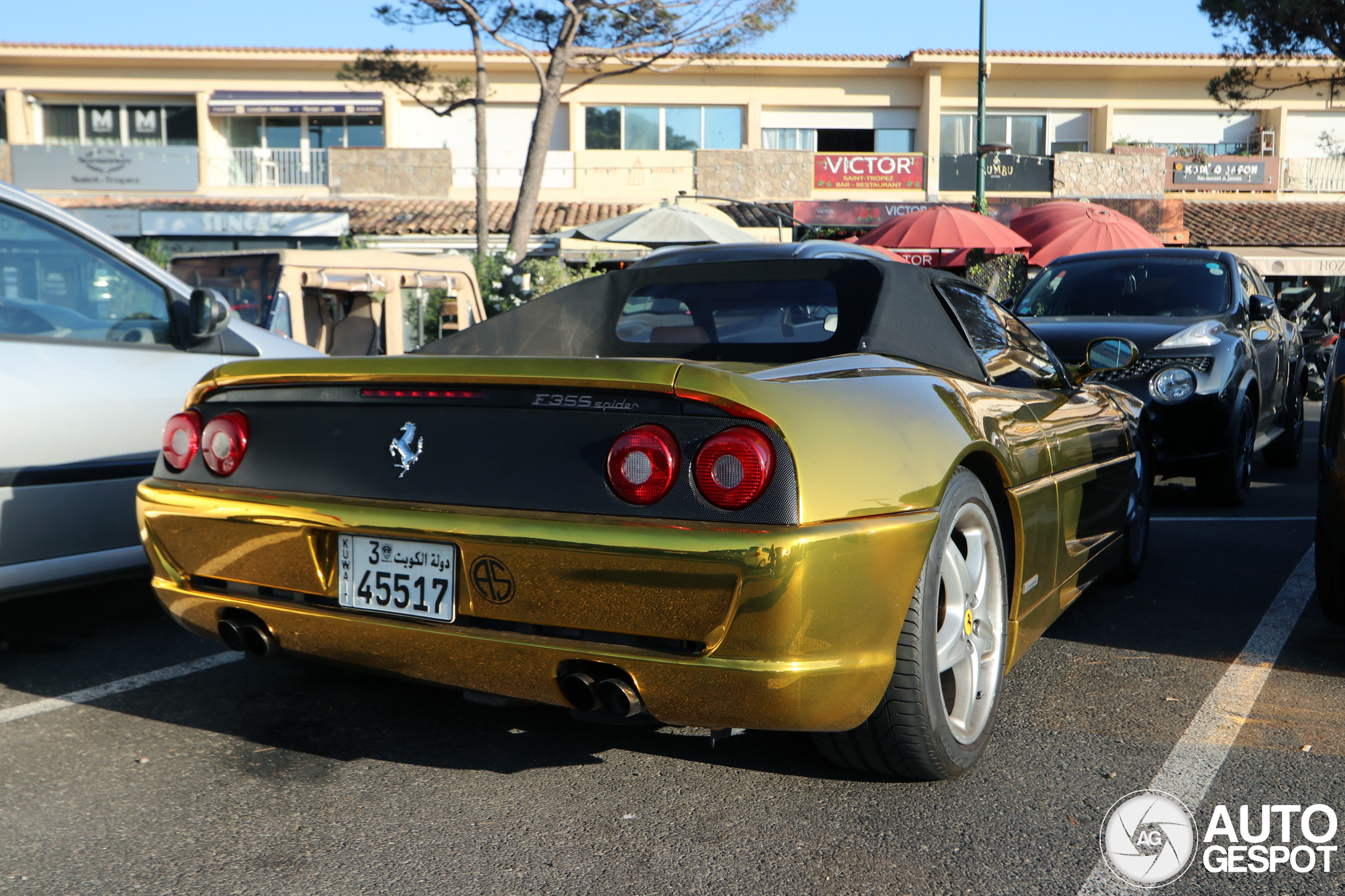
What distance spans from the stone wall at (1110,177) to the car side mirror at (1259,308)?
2030 cm

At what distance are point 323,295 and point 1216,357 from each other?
8198mm

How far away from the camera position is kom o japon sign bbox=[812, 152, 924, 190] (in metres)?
25.6

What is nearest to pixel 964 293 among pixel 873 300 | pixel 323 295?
pixel 873 300

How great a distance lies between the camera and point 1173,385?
6359mm

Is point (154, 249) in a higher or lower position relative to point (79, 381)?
higher

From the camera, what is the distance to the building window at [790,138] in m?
28.6

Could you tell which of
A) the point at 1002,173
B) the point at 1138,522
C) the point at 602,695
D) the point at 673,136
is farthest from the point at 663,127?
the point at 602,695

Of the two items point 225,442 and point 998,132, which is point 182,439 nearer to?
point 225,442

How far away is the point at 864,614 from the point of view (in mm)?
2330

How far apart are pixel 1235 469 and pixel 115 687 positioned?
5.85 meters

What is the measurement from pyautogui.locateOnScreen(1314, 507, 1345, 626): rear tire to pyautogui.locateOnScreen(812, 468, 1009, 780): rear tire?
1648mm

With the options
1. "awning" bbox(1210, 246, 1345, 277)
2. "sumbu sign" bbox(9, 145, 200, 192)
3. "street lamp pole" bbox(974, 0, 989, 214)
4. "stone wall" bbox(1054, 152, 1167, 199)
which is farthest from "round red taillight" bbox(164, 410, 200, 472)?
"stone wall" bbox(1054, 152, 1167, 199)

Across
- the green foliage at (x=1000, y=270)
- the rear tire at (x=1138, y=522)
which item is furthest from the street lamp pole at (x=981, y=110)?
the rear tire at (x=1138, y=522)

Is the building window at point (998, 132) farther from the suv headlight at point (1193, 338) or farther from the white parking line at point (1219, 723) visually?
the white parking line at point (1219, 723)
